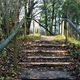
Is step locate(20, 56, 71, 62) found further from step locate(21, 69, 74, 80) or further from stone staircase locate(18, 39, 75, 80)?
step locate(21, 69, 74, 80)

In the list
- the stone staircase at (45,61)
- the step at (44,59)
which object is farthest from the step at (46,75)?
the step at (44,59)

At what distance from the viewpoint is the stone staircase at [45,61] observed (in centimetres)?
793

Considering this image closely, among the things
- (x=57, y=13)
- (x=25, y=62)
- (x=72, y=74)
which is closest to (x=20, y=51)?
(x=25, y=62)

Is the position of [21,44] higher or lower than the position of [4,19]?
lower

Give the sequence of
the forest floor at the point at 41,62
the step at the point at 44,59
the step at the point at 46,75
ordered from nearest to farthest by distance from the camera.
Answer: the step at the point at 46,75 → the forest floor at the point at 41,62 → the step at the point at 44,59

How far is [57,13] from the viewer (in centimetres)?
2439

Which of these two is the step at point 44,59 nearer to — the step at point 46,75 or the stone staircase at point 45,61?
the stone staircase at point 45,61

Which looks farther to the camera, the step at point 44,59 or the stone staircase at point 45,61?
the step at point 44,59

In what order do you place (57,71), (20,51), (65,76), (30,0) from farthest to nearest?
(30,0)
(20,51)
(57,71)
(65,76)

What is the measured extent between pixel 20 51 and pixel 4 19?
2.15 meters

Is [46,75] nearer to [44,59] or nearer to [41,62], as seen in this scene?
[41,62]

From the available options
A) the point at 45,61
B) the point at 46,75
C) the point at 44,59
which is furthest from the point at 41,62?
the point at 46,75

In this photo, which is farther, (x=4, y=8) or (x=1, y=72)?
(x=4, y=8)

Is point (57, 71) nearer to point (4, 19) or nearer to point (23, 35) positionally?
point (4, 19)
